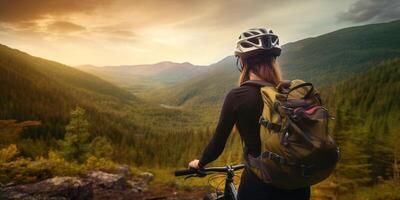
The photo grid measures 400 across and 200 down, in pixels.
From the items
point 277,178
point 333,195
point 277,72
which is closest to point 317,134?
point 277,178

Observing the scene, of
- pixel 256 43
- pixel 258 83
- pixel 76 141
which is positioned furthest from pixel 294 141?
pixel 76 141

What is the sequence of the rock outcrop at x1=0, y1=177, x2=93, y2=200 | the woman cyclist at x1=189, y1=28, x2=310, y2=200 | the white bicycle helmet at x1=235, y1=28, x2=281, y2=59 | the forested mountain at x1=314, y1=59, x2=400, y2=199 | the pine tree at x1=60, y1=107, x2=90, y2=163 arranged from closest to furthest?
the woman cyclist at x1=189, y1=28, x2=310, y2=200
the white bicycle helmet at x1=235, y1=28, x2=281, y2=59
the rock outcrop at x1=0, y1=177, x2=93, y2=200
the forested mountain at x1=314, y1=59, x2=400, y2=199
the pine tree at x1=60, y1=107, x2=90, y2=163

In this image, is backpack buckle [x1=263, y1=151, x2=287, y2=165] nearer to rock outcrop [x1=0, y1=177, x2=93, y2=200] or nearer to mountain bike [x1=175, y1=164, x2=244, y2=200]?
mountain bike [x1=175, y1=164, x2=244, y2=200]

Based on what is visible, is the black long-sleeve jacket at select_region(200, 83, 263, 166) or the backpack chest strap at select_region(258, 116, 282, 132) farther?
the black long-sleeve jacket at select_region(200, 83, 263, 166)

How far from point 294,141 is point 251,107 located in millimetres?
529

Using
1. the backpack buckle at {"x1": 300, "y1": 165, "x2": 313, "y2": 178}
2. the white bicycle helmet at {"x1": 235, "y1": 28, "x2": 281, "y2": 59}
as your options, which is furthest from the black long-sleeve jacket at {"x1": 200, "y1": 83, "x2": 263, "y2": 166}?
the backpack buckle at {"x1": 300, "y1": 165, "x2": 313, "y2": 178}

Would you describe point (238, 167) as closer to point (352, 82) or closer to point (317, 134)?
point (317, 134)

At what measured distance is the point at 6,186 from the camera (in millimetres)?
9883

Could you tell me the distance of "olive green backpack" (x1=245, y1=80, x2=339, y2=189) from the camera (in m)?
2.83

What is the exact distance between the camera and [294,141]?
9.32 feet

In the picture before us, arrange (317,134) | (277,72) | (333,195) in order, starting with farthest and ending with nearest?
Result: (333,195), (277,72), (317,134)

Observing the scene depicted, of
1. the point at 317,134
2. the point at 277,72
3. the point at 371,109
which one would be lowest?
the point at 371,109

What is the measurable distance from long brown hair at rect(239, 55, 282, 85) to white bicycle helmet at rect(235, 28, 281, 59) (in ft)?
0.20

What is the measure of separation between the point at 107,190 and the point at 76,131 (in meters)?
20.3
